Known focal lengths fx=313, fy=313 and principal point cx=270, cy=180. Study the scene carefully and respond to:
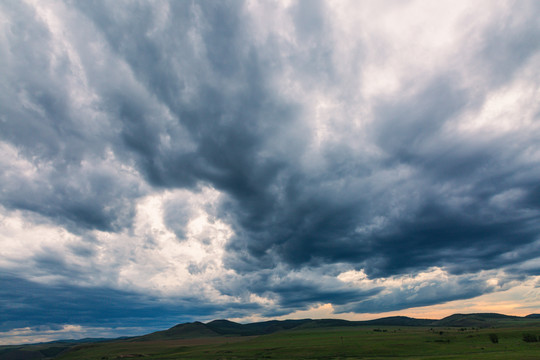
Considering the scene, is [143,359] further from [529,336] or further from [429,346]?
[529,336]

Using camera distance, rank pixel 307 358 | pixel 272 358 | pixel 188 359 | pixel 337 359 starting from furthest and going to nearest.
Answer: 1. pixel 188 359
2. pixel 272 358
3. pixel 307 358
4. pixel 337 359

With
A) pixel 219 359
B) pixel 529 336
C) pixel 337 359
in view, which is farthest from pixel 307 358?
pixel 529 336

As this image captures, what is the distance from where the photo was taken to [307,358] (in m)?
117

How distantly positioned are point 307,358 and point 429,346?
163 ft

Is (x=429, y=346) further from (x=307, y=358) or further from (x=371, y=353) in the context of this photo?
(x=307, y=358)

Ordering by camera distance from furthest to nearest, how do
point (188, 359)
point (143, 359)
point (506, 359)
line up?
1. point (143, 359)
2. point (188, 359)
3. point (506, 359)

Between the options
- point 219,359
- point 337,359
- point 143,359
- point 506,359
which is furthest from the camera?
point 143,359

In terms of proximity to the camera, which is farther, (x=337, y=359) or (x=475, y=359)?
(x=337, y=359)

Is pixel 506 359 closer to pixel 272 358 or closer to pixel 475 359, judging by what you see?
pixel 475 359

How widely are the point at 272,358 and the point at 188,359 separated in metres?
46.8

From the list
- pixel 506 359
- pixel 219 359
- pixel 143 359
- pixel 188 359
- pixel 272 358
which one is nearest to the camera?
pixel 506 359

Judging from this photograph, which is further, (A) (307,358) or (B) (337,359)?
(A) (307,358)

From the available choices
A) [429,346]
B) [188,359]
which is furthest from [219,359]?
[429,346]

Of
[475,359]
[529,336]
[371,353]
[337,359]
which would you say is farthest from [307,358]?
[529,336]
